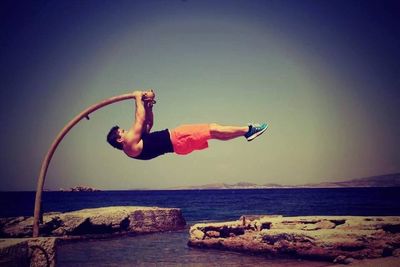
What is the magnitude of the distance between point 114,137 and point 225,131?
1743 millimetres

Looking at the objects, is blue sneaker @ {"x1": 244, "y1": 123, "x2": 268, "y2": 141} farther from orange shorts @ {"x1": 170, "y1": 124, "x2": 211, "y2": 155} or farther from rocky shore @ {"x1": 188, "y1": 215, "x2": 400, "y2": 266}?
rocky shore @ {"x1": 188, "y1": 215, "x2": 400, "y2": 266}

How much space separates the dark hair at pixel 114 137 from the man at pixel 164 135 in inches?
0.7

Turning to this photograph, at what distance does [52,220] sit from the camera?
22.2 meters

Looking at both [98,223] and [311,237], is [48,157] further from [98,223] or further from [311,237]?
[98,223]

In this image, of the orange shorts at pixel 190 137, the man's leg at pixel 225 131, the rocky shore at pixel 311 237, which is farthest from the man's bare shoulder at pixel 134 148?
the rocky shore at pixel 311 237

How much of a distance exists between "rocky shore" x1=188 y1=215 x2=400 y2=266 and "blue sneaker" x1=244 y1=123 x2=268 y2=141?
26.1ft

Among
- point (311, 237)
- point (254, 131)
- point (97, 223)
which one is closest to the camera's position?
point (254, 131)

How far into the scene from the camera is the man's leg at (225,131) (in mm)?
5340

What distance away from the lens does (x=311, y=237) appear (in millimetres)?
13234

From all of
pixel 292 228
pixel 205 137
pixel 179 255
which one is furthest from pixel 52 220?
pixel 205 137

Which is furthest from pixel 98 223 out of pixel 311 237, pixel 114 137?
pixel 114 137

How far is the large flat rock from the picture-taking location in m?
21.6

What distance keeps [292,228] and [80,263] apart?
28.9 ft

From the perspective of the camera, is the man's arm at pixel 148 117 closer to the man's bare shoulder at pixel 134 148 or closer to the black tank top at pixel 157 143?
the black tank top at pixel 157 143
